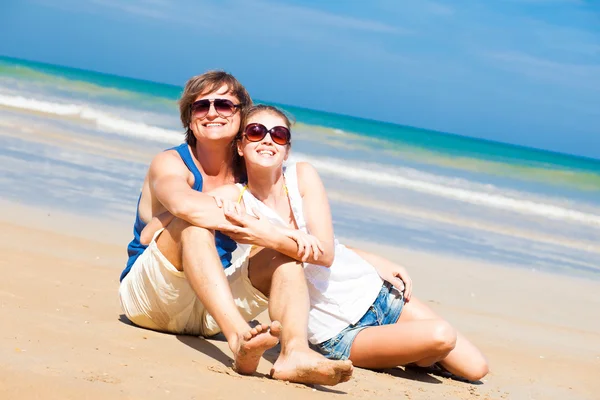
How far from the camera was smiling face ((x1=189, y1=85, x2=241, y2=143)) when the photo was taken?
394cm

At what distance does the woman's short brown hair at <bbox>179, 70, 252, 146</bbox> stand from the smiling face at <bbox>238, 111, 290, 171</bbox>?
230 mm

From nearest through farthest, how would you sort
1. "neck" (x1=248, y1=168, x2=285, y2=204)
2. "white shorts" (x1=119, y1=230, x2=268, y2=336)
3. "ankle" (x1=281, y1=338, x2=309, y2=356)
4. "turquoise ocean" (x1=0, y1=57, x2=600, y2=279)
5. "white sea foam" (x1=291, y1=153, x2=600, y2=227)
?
1. "ankle" (x1=281, y1=338, x2=309, y2=356)
2. "white shorts" (x1=119, y1=230, x2=268, y2=336)
3. "neck" (x1=248, y1=168, x2=285, y2=204)
4. "turquoise ocean" (x1=0, y1=57, x2=600, y2=279)
5. "white sea foam" (x1=291, y1=153, x2=600, y2=227)

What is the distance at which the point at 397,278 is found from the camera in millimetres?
4117

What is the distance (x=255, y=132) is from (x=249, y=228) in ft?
1.73

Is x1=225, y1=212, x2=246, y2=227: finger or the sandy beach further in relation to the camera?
x1=225, y1=212, x2=246, y2=227: finger

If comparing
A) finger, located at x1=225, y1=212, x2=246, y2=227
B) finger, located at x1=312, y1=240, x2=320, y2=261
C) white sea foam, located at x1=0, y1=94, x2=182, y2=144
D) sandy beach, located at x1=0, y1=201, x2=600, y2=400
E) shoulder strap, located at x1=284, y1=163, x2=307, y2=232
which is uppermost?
shoulder strap, located at x1=284, y1=163, x2=307, y2=232

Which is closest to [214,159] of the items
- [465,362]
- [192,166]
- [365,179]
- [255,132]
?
[192,166]

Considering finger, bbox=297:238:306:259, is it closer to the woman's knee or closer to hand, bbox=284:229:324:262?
hand, bbox=284:229:324:262

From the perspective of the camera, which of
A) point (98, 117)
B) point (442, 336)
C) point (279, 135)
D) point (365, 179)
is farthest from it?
point (98, 117)

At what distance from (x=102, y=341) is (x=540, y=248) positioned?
7713 mm

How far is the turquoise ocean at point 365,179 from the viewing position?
8539 millimetres

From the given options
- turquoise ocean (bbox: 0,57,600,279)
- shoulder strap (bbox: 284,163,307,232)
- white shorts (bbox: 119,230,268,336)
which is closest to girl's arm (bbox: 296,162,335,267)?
shoulder strap (bbox: 284,163,307,232)

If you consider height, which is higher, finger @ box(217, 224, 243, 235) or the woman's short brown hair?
the woman's short brown hair

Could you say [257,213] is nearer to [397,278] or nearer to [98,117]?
[397,278]
